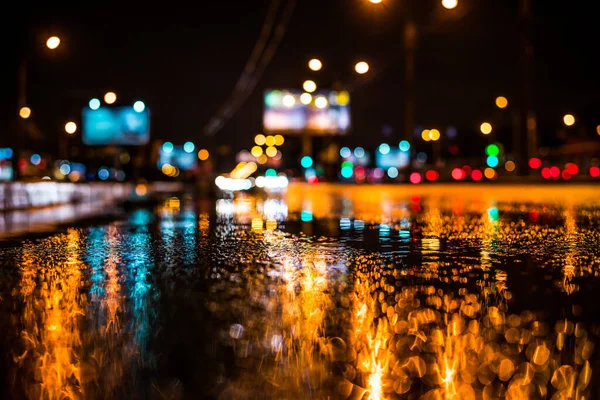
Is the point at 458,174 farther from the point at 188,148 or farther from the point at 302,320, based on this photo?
the point at 188,148

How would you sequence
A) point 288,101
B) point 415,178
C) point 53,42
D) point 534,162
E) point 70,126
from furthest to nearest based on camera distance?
point 288,101 → point 70,126 → point 415,178 → point 534,162 → point 53,42

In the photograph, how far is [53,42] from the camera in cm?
3397

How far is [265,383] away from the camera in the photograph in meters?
5.02

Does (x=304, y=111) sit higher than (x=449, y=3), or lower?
higher

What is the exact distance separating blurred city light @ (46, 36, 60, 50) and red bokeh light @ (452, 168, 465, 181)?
110 feet

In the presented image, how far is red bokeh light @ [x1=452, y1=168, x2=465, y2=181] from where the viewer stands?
60750 millimetres

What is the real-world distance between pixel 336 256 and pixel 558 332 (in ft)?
18.6

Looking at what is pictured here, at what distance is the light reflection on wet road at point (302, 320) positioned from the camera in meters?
5.07

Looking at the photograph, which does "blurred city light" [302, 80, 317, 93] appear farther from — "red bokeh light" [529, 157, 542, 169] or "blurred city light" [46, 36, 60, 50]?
"blurred city light" [46, 36, 60, 50]

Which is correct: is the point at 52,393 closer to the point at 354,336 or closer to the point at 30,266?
the point at 354,336

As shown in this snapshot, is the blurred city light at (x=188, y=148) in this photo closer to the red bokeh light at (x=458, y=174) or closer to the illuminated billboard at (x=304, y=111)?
the illuminated billboard at (x=304, y=111)

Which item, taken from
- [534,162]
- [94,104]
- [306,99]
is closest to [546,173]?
[534,162]

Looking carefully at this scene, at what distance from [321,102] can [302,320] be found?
267ft

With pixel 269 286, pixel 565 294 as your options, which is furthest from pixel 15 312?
pixel 565 294
